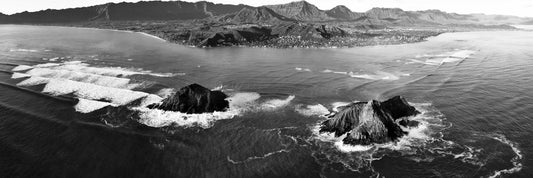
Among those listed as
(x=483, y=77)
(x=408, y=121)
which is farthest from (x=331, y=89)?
(x=483, y=77)

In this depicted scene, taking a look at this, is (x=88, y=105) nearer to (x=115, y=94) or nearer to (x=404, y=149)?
(x=115, y=94)

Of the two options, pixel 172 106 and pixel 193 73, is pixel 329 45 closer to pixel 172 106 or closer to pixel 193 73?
pixel 193 73

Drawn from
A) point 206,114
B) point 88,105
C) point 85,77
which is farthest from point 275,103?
point 85,77

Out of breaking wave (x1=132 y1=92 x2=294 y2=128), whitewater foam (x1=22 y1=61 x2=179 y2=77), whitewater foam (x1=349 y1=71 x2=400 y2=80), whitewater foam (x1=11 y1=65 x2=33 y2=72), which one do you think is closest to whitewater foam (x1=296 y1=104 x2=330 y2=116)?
breaking wave (x1=132 y1=92 x2=294 y2=128)

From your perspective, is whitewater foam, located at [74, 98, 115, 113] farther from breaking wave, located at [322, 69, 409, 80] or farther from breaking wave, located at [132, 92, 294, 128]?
breaking wave, located at [322, 69, 409, 80]

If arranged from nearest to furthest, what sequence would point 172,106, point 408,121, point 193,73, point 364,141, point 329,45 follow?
point 364,141
point 408,121
point 172,106
point 193,73
point 329,45

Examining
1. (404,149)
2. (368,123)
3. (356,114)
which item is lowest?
(404,149)

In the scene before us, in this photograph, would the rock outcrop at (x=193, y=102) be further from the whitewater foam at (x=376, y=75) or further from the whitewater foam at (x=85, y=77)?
the whitewater foam at (x=376, y=75)
